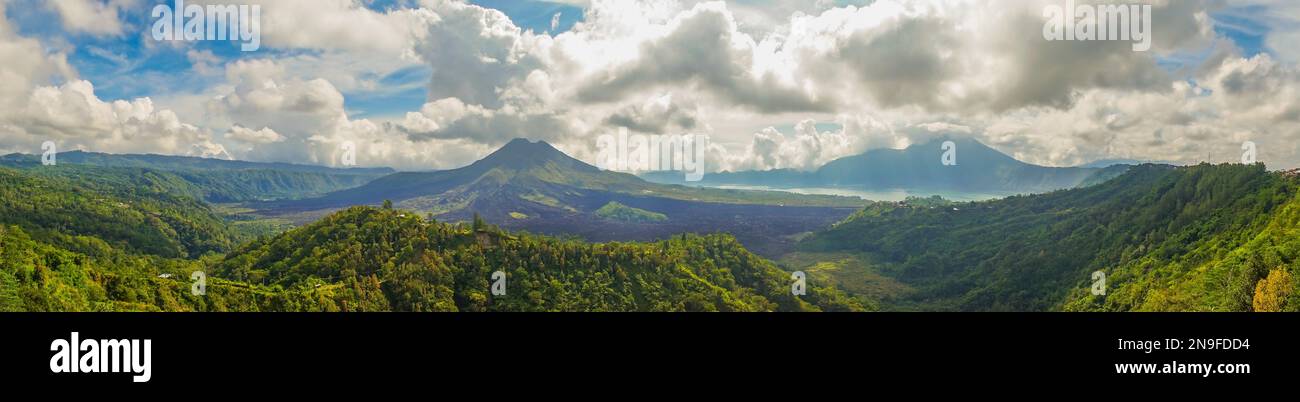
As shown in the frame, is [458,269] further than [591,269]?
No

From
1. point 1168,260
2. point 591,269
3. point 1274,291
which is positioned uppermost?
point 1274,291

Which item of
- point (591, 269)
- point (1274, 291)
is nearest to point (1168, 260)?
point (1274, 291)

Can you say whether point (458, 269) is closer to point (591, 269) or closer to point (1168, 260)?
point (591, 269)

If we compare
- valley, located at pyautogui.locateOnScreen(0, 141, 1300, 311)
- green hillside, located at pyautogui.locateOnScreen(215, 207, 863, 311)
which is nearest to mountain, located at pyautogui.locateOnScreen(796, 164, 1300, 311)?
valley, located at pyautogui.locateOnScreen(0, 141, 1300, 311)

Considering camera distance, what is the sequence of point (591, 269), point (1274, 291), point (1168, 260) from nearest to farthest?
point (1274, 291)
point (591, 269)
point (1168, 260)

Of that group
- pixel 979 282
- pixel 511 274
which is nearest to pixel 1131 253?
pixel 979 282

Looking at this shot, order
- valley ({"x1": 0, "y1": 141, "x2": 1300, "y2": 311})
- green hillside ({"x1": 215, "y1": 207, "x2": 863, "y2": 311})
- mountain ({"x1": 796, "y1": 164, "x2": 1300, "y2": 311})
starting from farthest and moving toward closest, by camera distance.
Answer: green hillside ({"x1": 215, "y1": 207, "x2": 863, "y2": 311})
mountain ({"x1": 796, "y1": 164, "x2": 1300, "y2": 311})
valley ({"x1": 0, "y1": 141, "x2": 1300, "y2": 311})

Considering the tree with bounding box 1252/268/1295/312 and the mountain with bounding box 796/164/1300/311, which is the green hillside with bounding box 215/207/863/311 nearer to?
the mountain with bounding box 796/164/1300/311
